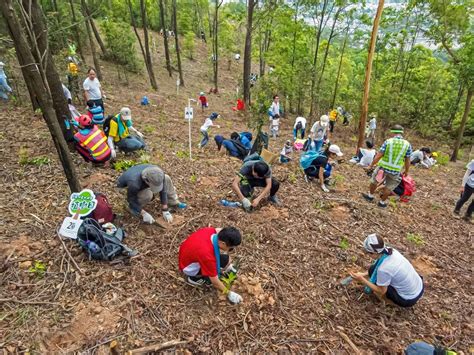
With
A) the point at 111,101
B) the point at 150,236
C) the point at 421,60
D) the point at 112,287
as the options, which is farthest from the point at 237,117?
the point at 421,60

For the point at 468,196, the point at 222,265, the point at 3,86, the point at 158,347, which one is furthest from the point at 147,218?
the point at 3,86

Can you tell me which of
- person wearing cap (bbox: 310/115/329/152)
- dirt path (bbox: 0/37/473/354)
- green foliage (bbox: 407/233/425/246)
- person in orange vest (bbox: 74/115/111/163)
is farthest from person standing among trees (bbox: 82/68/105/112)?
green foliage (bbox: 407/233/425/246)

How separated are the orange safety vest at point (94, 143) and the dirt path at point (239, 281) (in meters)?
0.33

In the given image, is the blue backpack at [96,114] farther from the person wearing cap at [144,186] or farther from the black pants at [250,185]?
the black pants at [250,185]

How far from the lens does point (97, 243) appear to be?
3.73 meters

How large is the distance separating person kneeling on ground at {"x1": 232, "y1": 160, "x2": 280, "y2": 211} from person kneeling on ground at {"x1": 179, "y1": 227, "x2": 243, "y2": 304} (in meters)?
1.79

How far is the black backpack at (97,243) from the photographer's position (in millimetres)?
3670

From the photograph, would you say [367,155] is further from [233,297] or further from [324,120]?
[233,297]

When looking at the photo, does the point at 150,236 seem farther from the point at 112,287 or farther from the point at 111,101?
the point at 111,101

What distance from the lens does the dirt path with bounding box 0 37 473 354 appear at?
3090 mm

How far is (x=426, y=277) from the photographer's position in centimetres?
468

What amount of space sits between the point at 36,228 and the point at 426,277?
5.89 meters

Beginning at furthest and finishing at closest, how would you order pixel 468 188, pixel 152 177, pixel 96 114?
pixel 96 114
pixel 468 188
pixel 152 177

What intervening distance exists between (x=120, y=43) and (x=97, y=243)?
654 inches
